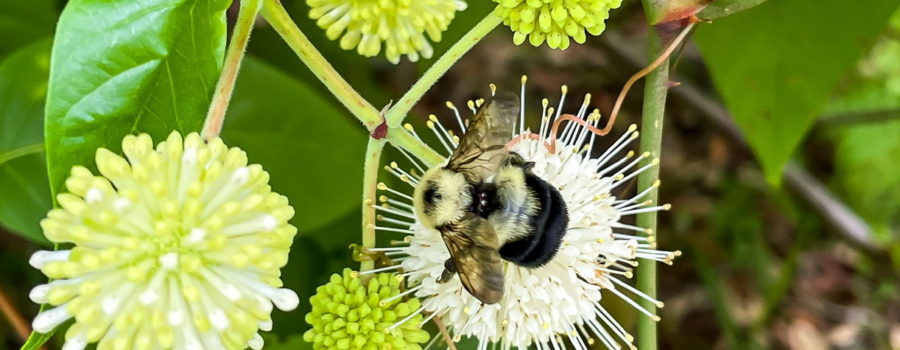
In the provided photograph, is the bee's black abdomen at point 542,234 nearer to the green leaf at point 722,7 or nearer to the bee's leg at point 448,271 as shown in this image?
the bee's leg at point 448,271

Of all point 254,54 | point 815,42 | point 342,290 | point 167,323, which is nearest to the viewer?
point 167,323

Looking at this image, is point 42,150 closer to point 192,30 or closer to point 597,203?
point 192,30

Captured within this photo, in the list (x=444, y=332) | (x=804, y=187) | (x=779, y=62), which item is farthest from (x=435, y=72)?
(x=804, y=187)

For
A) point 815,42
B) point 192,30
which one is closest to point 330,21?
point 192,30

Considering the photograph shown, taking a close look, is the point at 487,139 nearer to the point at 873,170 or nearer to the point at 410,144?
the point at 410,144

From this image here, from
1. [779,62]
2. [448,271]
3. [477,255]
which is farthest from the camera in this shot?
[779,62]

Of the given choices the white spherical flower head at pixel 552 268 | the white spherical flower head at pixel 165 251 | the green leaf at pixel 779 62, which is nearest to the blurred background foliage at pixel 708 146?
the green leaf at pixel 779 62

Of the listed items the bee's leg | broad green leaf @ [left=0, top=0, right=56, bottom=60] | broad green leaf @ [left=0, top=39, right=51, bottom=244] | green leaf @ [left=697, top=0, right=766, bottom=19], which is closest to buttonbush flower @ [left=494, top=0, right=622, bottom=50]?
green leaf @ [left=697, top=0, right=766, bottom=19]
